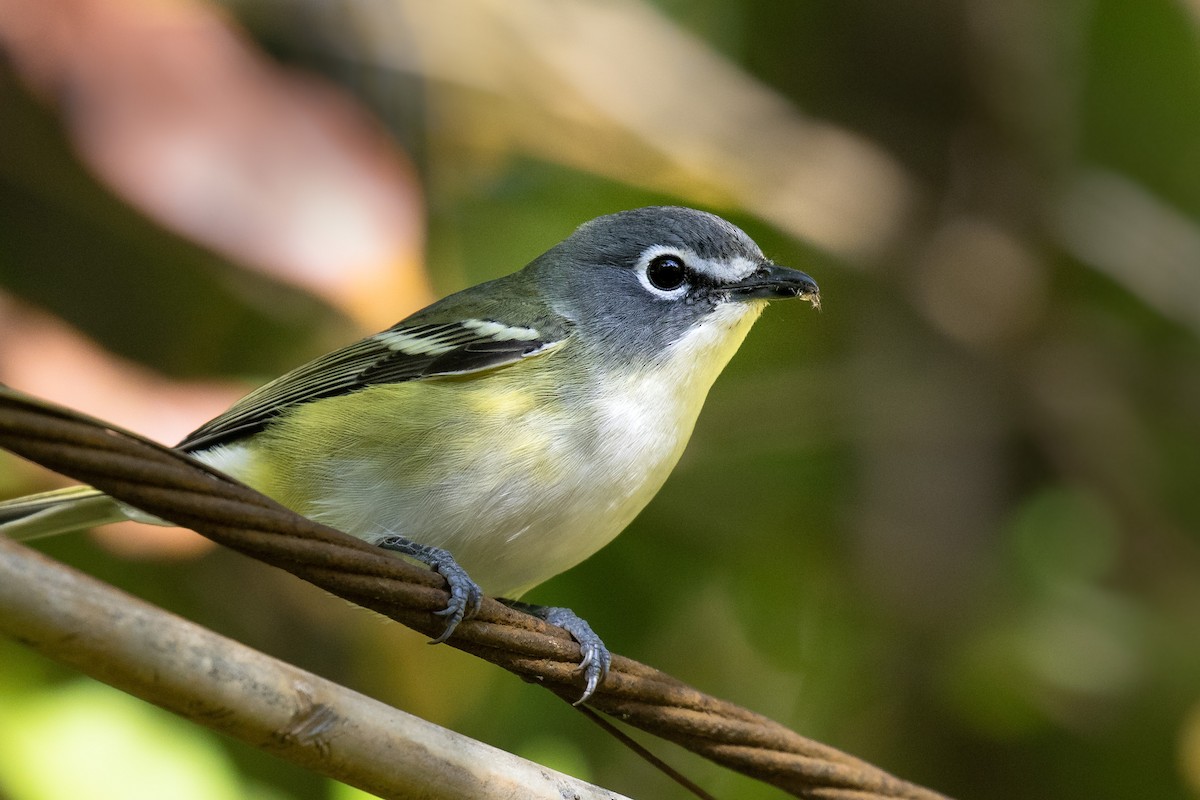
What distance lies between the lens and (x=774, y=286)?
10.8ft

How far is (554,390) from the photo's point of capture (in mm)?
2963

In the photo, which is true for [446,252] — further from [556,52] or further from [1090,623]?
[1090,623]

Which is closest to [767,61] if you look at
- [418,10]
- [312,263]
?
[418,10]

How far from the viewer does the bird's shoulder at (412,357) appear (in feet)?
10.2

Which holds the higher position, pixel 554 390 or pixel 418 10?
pixel 418 10

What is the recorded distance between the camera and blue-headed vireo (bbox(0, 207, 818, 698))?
2857mm

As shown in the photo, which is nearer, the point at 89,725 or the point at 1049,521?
the point at 89,725

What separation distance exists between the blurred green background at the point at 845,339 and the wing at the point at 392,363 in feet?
1.07

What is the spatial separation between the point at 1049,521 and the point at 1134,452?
0.86 m

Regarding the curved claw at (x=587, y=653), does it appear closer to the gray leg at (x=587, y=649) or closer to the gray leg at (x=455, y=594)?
the gray leg at (x=587, y=649)

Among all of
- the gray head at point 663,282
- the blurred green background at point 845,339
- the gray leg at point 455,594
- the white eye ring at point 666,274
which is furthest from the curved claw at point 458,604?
the blurred green background at point 845,339

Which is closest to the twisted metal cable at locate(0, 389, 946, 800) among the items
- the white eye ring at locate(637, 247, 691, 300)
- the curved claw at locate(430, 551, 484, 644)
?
the curved claw at locate(430, 551, 484, 644)

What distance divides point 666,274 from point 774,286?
32 centimetres

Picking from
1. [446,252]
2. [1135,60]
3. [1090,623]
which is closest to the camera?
[446,252]
